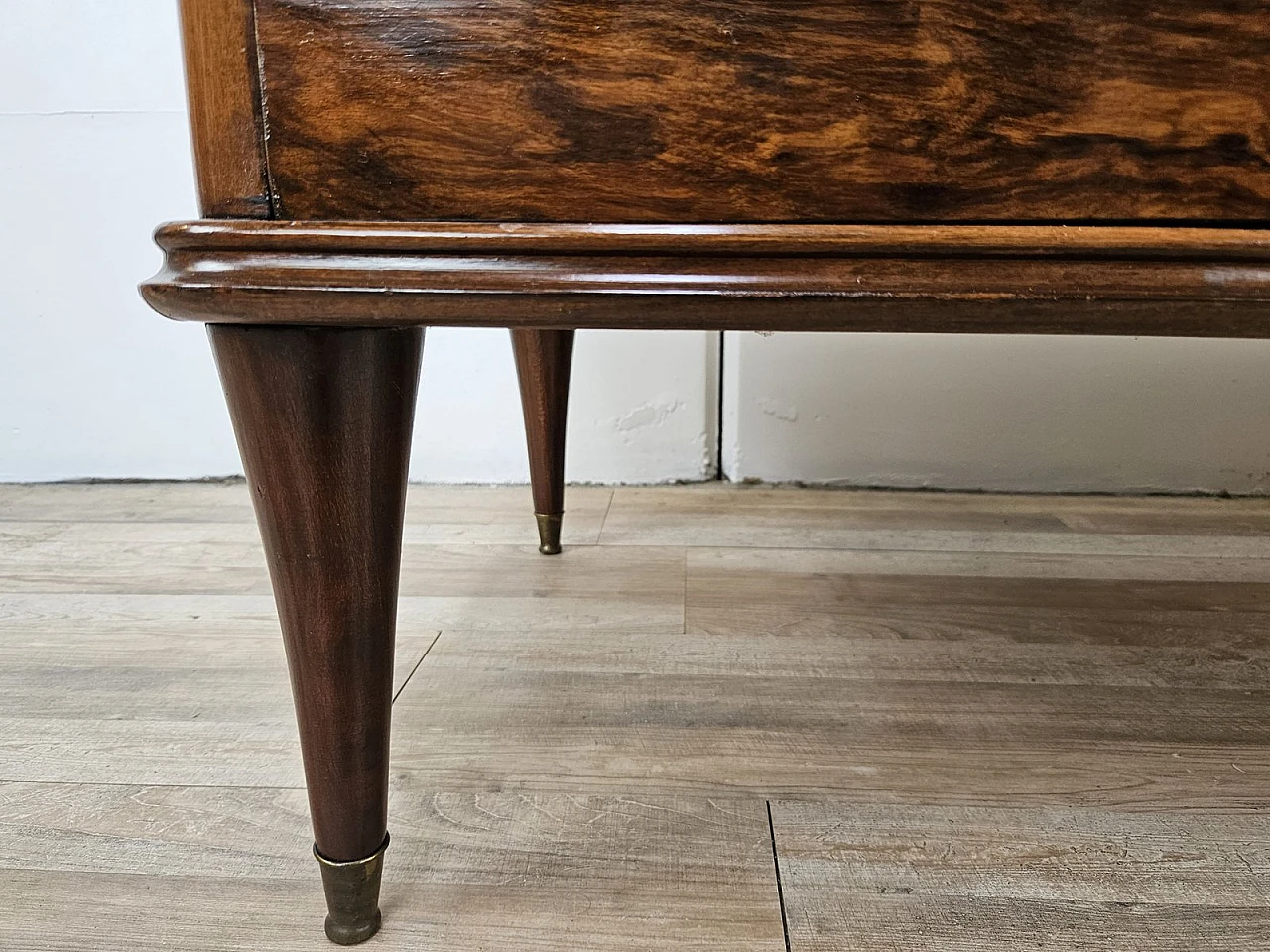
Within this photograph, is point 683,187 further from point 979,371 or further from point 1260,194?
point 979,371

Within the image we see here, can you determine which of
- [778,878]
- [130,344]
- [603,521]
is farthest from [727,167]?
[130,344]

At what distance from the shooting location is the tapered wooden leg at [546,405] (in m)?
0.90

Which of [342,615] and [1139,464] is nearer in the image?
[342,615]

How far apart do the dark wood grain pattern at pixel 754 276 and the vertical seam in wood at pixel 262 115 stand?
12 millimetres

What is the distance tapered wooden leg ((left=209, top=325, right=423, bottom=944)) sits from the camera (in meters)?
0.36

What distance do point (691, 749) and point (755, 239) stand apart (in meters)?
0.38

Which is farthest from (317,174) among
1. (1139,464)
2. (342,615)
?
(1139,464)

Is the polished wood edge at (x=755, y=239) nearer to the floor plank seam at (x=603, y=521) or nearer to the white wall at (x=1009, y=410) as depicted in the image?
the floor plank seam at (x=603, y=521)

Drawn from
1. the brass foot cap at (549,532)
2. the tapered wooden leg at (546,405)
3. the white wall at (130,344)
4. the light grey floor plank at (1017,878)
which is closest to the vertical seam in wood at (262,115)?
the light grey floor plank at (1017,878)

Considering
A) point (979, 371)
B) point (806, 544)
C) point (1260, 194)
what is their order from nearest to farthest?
1. point (1260, 194)
2. point (806, 544)
3. point (979, 371)

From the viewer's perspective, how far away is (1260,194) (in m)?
0.33

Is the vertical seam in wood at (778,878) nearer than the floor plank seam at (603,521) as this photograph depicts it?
→ Yes

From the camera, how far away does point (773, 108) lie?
0.32 meters

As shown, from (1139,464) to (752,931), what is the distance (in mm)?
1140
